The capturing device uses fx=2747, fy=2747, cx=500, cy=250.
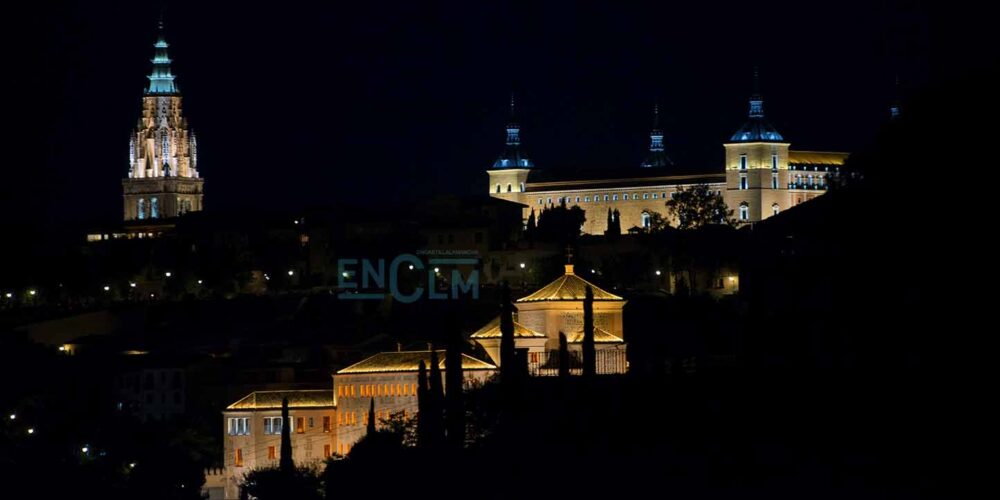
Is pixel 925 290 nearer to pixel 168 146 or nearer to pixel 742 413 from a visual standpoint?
pixel 742 413

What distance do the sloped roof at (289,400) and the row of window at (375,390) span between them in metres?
0.67

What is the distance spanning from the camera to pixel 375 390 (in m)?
75.4

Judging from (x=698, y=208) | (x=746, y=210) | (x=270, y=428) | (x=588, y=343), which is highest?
(x=746, y=210)

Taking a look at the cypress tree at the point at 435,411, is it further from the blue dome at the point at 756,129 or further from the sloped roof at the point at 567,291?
the blue dome at the point at 756,129

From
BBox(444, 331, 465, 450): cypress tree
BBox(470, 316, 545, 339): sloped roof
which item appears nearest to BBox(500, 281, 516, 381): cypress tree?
BBox(444, 331, 465, 450): cypress tree

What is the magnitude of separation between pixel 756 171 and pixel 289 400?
7085 centimetres

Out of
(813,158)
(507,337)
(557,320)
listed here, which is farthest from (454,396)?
(813,158)

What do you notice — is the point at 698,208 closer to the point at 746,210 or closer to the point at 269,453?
the point at 746,210

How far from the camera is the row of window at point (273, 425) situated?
250 ft

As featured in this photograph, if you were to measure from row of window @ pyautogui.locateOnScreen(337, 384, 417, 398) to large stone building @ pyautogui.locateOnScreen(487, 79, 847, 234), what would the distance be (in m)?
66.3

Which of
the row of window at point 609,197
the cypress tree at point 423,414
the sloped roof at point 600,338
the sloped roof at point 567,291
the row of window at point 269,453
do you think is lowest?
the row of window at point 269,453

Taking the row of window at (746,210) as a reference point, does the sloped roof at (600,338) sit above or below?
below

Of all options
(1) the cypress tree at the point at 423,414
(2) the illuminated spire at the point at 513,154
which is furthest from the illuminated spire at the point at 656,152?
(1) the cypress tree at the point at 423,414

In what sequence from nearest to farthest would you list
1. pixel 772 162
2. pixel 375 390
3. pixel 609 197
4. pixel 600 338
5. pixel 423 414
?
1. pixel 423 414
2. pixel 600 338
3. pixel 375 390
4. pixel 772 162
5. pixel 609 197
